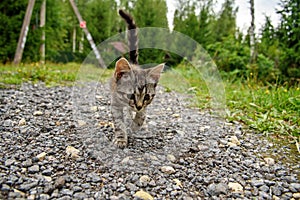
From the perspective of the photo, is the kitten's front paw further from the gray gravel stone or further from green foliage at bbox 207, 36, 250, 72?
green foliage at bbox 207, 36, 250, 72

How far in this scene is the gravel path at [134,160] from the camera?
1.88 meters

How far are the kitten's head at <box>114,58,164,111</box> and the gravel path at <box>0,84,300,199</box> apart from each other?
540 millimetres

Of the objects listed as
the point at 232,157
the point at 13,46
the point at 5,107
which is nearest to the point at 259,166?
the point at 232,157

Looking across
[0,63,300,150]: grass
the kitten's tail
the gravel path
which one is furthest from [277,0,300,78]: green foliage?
the kitten's tail

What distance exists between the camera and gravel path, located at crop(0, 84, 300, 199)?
188cm

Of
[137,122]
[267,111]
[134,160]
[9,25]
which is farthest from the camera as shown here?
[9,25]

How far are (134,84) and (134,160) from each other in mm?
779

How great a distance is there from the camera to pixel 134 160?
93.1 inches

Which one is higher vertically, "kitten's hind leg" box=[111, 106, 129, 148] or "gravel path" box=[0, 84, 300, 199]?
"kitten's hind leg" box=[111, 106, 129, 148]

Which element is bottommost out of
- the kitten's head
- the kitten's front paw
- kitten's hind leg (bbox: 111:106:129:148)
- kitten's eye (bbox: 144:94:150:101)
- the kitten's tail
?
the kitten's front paw

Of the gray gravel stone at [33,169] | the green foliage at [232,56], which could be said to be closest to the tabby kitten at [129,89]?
the gray gravel stone at [33,169]

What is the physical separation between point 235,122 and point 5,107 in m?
3.45

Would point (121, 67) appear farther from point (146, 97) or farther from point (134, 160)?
point (134, 160)

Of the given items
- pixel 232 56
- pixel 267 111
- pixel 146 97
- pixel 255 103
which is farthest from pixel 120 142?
pixel 232 56
